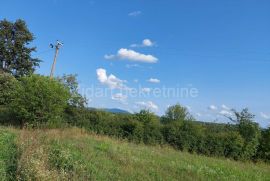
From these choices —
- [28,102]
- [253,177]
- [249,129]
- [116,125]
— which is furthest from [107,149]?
[249,129]

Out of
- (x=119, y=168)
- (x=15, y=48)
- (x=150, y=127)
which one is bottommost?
(x=119, y=168)

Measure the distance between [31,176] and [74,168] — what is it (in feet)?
4.47

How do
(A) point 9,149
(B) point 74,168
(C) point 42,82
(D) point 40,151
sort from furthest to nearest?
(C) point 42,82 < (A) point 9,149 < (D) point 40,151 < (B) point 74,168

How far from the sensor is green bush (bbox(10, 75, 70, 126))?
20766 mm

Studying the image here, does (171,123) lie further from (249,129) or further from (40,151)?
(40,151)

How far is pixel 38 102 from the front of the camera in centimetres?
2088

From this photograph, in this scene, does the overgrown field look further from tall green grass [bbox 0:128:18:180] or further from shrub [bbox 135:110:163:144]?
shrub [bbox 135:110:163:144]

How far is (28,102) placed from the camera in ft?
68.3

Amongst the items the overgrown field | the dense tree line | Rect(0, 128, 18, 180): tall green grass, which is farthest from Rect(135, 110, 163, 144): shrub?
Rect(0, 128, 18, 180): tall green grass

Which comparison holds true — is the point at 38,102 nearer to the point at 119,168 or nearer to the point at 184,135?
the point at 184,135

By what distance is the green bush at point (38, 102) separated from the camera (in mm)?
20766

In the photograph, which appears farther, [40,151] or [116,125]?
[116,125]

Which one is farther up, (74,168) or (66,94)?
(66,94)

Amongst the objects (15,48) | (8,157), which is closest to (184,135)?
(8,157)
